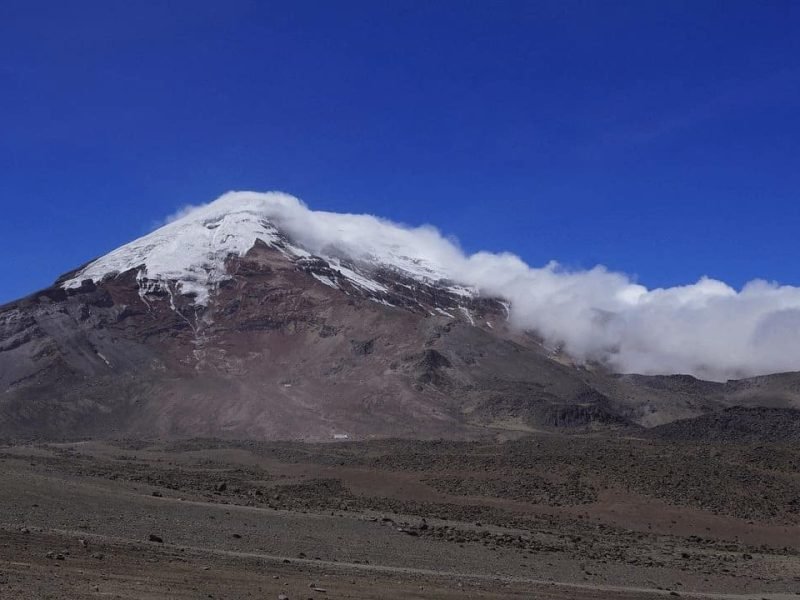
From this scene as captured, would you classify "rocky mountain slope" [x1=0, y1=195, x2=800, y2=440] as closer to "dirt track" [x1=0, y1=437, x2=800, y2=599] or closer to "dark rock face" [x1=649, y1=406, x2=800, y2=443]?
"dark rock face" [x1=649, y1=406, x2=800, y2=443]

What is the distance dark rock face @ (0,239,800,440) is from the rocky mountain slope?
342mm

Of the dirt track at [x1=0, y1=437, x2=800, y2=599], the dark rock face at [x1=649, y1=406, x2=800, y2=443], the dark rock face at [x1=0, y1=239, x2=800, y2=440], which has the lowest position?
the dirt track at [x1=0, y1=437, x2=800, y2=599]

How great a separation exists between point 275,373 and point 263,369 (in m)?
2.70

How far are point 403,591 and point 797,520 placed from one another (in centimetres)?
3370

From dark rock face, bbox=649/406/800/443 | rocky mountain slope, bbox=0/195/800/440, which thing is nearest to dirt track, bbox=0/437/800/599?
dark rock face, bbox=649/406/800/443

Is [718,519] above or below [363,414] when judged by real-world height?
below

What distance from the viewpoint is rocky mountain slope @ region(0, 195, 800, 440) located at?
133125mm

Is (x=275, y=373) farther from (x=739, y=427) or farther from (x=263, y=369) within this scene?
(x=739, y=427)

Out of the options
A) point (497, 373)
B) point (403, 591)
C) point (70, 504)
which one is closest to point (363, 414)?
point (497, 373)

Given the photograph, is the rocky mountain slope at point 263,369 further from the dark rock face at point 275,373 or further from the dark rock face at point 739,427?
the dark rock face at point 739,427

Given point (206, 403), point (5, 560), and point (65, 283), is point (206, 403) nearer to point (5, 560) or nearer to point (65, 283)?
point (65, 283)

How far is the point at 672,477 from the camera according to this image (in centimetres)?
5484

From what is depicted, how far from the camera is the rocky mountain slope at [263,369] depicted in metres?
133

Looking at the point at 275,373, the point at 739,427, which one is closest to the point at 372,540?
the point at 739,427
